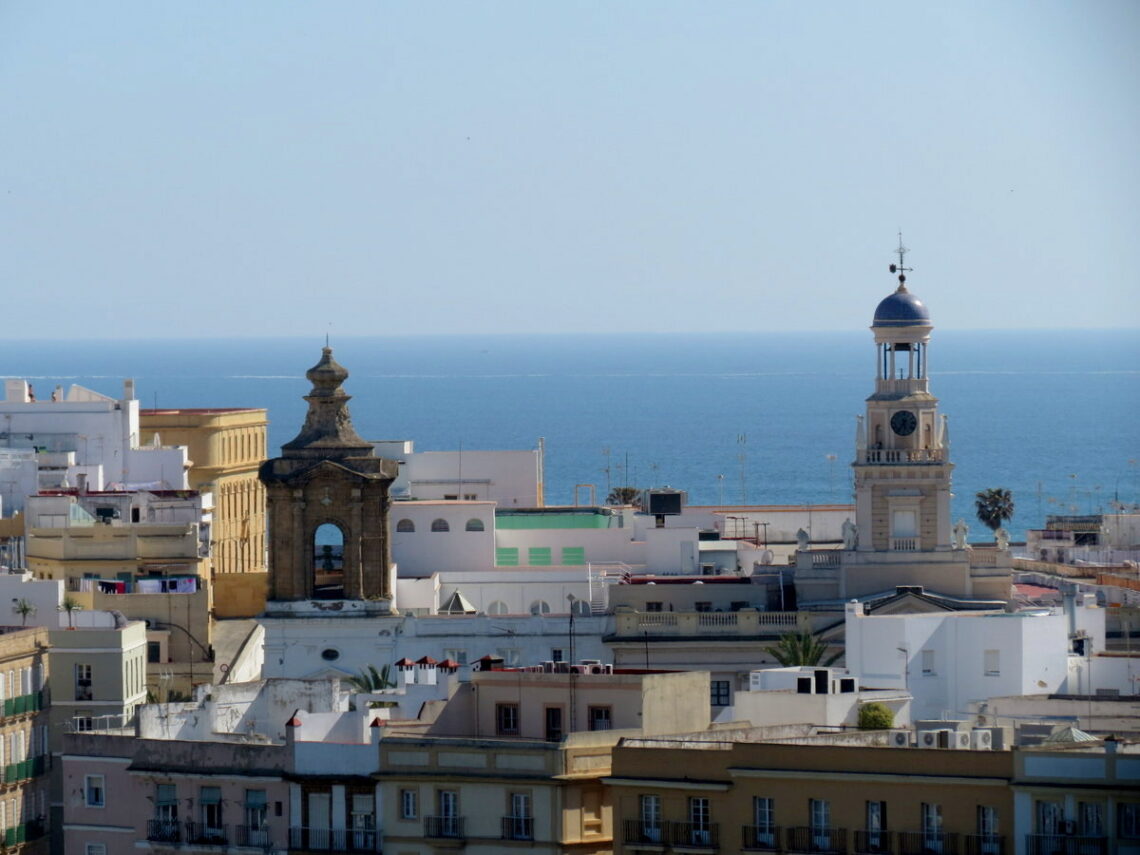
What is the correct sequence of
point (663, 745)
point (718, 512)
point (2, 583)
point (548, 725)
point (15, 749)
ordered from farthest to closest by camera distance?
1. point (718, 512)
2. point (2, 583)
3. point (15, 749)
4. point (548, 725)
5. point (663, 745)

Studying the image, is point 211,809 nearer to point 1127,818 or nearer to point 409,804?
point 409,804

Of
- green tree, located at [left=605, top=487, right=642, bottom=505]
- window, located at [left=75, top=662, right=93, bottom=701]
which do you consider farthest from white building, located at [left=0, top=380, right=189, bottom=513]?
window, located at [left=75, top=662, right=93, bottom=701]

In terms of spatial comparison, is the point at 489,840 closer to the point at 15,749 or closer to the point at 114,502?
the point at 15,749

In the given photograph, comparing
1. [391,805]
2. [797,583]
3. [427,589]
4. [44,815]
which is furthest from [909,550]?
[391,805]

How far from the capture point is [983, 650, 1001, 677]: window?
221 feet

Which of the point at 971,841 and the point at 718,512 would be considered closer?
the point at 971,841

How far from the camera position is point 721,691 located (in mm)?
71625

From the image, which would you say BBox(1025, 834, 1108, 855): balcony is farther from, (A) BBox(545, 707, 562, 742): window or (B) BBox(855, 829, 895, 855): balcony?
(A) BBox(545, 707, 562, 742): window

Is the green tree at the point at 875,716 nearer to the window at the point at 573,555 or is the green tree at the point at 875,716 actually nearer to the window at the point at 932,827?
the window at the point at 932,827

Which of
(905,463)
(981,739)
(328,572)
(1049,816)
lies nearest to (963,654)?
(905,463)

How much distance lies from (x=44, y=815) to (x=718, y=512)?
1744 inches

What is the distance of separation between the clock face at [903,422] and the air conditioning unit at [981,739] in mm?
28577

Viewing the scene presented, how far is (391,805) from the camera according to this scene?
165 ft

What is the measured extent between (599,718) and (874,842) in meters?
8.38
